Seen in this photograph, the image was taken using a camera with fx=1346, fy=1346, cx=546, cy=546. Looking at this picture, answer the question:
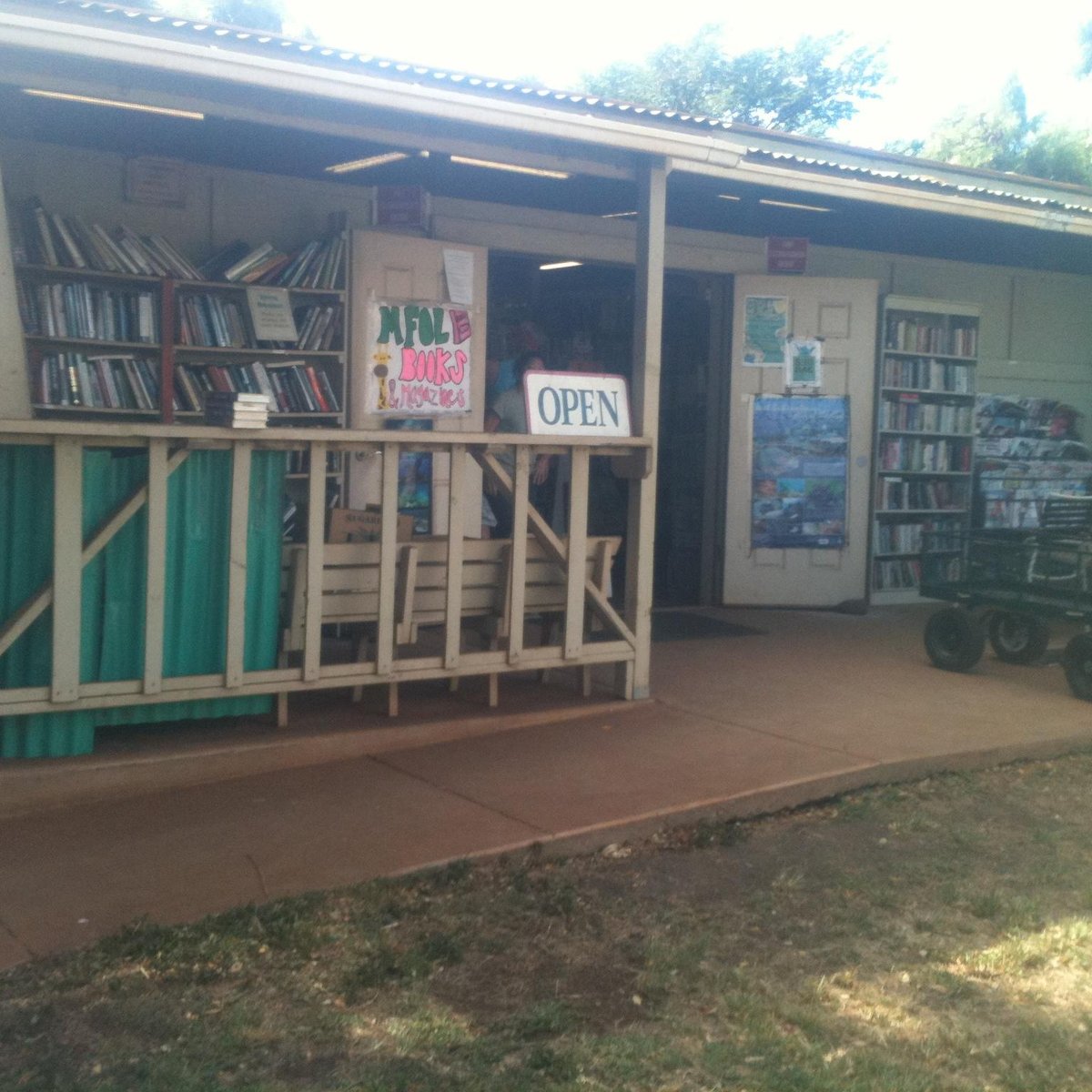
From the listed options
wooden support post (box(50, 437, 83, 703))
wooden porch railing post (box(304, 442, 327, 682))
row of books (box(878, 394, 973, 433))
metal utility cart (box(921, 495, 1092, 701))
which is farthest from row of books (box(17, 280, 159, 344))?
row of books (box(878, 394, 973, 433))

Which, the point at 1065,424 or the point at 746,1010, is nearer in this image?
the point at 746,1010

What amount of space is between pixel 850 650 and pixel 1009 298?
4.92 metres

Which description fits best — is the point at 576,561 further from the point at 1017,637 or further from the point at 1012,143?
the point at 1012,143

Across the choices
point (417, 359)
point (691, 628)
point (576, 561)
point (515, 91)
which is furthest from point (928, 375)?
point (515, 91)

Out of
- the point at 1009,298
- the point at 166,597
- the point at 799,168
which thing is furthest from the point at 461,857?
the point at 1009,298

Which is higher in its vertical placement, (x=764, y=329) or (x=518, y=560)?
(x=764, y=329)

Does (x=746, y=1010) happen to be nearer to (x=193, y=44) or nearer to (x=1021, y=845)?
(x=1021, y=845)

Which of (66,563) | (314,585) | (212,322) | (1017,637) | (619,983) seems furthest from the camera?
(1017,637)

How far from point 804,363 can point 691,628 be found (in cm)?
244

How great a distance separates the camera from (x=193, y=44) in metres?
5.49

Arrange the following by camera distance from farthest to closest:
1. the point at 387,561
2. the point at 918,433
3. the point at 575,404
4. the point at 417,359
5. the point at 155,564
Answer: the point at 918,433, the point at 417,359, the point at 575,404, the point at 387,561, the point at 155,564

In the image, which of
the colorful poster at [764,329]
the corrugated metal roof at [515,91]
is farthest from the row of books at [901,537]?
the corrugated metal roof at [515,91]

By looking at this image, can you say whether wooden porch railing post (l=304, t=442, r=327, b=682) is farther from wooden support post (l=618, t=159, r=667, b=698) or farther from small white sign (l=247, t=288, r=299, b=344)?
small white sign (l=247, t=288, r=299, b=344)

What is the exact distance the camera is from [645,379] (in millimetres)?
7117
